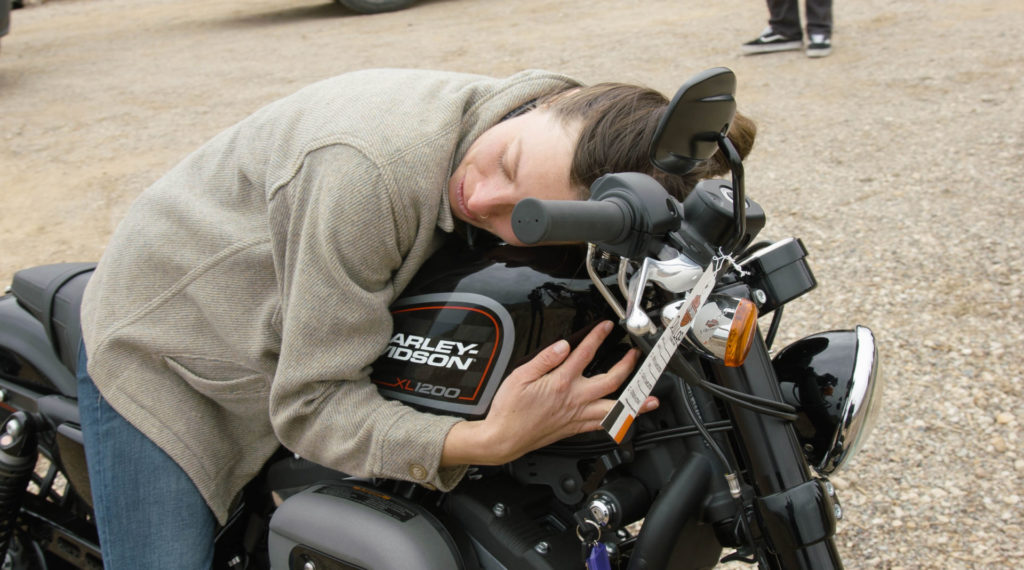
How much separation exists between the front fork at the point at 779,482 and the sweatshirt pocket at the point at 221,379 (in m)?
0.81

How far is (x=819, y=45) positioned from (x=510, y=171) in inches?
210

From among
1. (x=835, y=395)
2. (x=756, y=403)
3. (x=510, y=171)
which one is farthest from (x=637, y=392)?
(x=510, y=171)

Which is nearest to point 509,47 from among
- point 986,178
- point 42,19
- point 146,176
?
→ point 146,176

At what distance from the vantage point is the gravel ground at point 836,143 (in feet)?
8.21

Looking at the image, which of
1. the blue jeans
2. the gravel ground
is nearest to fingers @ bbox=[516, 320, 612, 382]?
the blue jeans

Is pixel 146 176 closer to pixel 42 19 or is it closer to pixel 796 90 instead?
pixel 796 90

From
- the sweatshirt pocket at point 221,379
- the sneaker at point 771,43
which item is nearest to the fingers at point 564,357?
the sweatshirt pocket at point 221,379

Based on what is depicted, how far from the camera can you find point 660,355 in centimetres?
101

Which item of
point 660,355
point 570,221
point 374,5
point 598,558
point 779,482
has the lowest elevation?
point 374,5

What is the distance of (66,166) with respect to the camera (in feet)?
17.2

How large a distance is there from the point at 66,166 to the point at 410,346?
474 centimetres

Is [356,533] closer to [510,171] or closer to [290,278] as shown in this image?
[290,278]

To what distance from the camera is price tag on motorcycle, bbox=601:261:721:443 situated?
99 centimetres

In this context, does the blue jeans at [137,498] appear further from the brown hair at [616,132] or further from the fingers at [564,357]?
the brown hair at [616,132]
